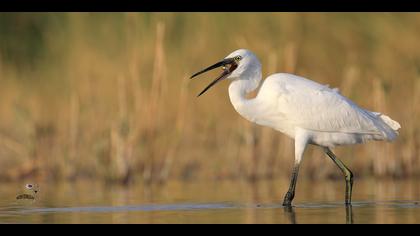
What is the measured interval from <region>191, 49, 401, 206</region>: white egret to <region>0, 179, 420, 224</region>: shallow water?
79 cm

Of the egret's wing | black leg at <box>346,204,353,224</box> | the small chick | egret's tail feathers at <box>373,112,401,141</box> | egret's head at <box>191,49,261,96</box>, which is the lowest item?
black leg at <box>346,204,353,224</box>

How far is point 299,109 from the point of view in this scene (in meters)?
13.6

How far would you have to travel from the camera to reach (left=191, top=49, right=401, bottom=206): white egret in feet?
44.7

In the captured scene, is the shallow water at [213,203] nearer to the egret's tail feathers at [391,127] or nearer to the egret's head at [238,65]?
the egret's tail feathers at [391,127]

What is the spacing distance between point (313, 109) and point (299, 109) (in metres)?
0.19

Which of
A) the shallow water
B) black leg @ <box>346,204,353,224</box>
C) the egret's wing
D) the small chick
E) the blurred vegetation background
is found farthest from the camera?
the blurred vegetation background

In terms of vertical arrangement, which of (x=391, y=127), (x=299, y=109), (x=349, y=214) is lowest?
(x=349, y=214)

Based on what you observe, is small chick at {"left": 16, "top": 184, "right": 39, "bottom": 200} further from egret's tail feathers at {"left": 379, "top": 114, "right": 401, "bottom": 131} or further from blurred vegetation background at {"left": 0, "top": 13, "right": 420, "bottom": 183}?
egret's tail feathers at {"left": 379, "top": 114, "right": 401, "bottom": 131}

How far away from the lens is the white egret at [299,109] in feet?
44.7

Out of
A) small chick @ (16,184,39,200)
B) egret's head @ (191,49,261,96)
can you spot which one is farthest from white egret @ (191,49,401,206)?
small chick @ (16,184,39,200)

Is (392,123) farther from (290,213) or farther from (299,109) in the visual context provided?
(290,213)

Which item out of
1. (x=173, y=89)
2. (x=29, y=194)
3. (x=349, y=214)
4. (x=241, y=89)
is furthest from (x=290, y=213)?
(x=173, y=89)

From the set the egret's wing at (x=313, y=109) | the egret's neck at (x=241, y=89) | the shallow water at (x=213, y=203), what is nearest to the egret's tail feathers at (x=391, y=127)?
the egret's wing at (x=313, y=109)

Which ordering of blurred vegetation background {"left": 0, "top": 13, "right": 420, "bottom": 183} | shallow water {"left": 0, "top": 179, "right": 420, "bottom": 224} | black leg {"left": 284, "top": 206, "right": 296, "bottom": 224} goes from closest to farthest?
1. black leg {"left": 284, "top": 206, "right": 296, "bottom": 224}
2. shallow water {"left": 0, "top": 179, "right": 420, "bottom": 224}
3. blurred vegetation background {"left": 0, "top": 13, "right": 420, "bottom": 183}
